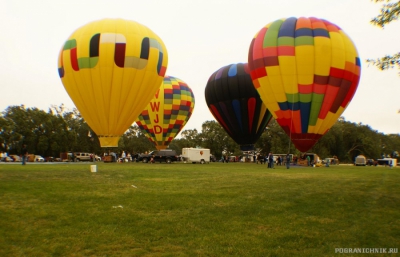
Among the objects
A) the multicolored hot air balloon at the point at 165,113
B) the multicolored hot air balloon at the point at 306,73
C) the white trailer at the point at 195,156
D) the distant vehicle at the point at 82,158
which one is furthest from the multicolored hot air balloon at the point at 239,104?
the distant vehicle at the point at 82,158

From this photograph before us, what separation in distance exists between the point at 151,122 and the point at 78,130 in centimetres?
3102

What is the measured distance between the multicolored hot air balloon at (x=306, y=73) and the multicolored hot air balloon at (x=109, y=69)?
24.7ft

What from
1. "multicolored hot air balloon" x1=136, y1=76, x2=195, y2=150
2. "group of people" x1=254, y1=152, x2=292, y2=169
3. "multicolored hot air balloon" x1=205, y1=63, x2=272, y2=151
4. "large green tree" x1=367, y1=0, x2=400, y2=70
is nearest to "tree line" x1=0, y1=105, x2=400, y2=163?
"group of people" x1=254, y1=152, x2=292, y2=169

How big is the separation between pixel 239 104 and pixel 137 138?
50960mm

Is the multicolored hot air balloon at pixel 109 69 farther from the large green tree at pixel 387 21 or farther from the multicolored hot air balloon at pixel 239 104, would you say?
the large green tree at pixel 387 21

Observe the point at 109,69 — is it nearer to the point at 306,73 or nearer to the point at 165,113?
the point at 306,73

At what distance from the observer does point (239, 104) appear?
30969 millimetres

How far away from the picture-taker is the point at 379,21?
300 inches

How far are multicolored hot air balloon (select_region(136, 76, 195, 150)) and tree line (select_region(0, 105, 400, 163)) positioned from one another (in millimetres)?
11723

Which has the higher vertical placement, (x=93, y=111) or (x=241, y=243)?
(x=93, y=111)

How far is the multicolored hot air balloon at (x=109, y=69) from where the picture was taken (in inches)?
821

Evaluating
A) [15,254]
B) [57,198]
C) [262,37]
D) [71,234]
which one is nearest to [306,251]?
[71,234]

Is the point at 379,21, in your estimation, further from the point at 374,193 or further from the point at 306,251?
the point at 306,251

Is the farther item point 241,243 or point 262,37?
point 262,37
